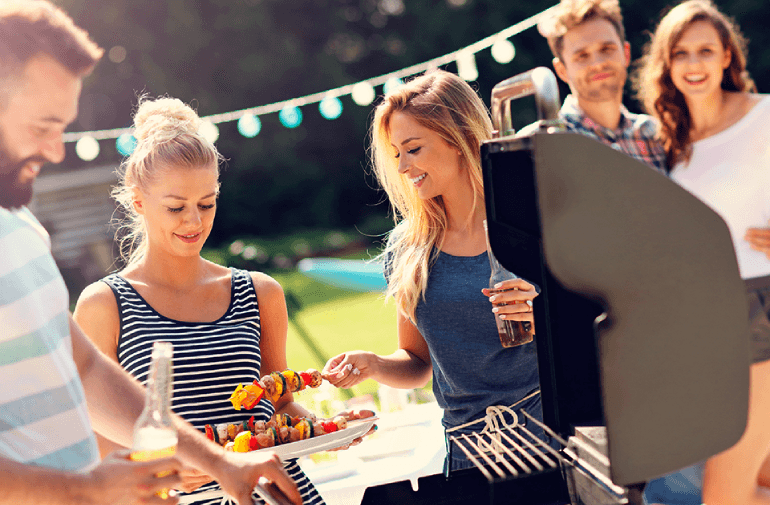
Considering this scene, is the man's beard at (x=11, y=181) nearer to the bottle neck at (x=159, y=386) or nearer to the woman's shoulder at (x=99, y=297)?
the bottle neck at (x=159, y=386)

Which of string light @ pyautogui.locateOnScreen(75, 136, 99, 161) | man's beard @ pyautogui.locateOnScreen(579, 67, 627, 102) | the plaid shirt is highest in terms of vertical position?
string light @ pyautogui.locateOnScreen(75, 136, 99, 161)

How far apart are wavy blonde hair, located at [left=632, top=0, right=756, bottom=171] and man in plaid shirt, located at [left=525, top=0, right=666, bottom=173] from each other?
0.11 m

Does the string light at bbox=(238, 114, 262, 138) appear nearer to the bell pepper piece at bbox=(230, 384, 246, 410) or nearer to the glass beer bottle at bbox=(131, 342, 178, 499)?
the bell pepper piece at bbox=(230, 384, 246, 410)

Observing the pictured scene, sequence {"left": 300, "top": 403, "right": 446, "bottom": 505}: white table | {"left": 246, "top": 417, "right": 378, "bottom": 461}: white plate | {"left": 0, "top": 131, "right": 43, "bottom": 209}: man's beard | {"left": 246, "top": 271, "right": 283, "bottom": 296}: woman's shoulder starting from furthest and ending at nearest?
1. {"left": 300, "top": 403, "right": 446, "bottom": 505}: white table
2. {"left": 246, "top": 271, "right": 283, "bottom": 296}: woman's shoulder
3. {"left": 246, "top": 417, "right": 378, "bottom": 461}: white plate
4. {"left": 0, "top": 131, "right": 43, "bottom": 209}: man's beard

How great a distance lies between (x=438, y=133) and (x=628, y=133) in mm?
1310

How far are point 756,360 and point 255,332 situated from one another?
164cm

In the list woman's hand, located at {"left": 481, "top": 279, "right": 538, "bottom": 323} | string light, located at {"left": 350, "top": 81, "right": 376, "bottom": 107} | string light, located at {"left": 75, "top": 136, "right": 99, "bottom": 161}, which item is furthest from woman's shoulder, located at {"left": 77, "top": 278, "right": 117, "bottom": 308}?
string light, located at {"left": 350, "top": 81, "right": 376, "bottom": 107}

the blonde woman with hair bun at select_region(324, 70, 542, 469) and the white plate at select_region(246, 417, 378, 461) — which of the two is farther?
the blonde woman with hair bun at select_region(324, 70, 542, 469)

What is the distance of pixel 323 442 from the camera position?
62.2 inches

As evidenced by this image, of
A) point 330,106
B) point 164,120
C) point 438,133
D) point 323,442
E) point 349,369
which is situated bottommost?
point 323,442

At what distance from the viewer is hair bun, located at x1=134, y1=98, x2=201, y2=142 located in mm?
1852

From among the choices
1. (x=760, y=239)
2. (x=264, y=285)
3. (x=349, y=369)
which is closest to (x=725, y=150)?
(x=760, y=239)

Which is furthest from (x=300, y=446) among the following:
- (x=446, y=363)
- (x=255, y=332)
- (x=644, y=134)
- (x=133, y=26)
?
(x=133, y=26)

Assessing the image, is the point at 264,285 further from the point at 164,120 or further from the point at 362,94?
the point at 362,94
